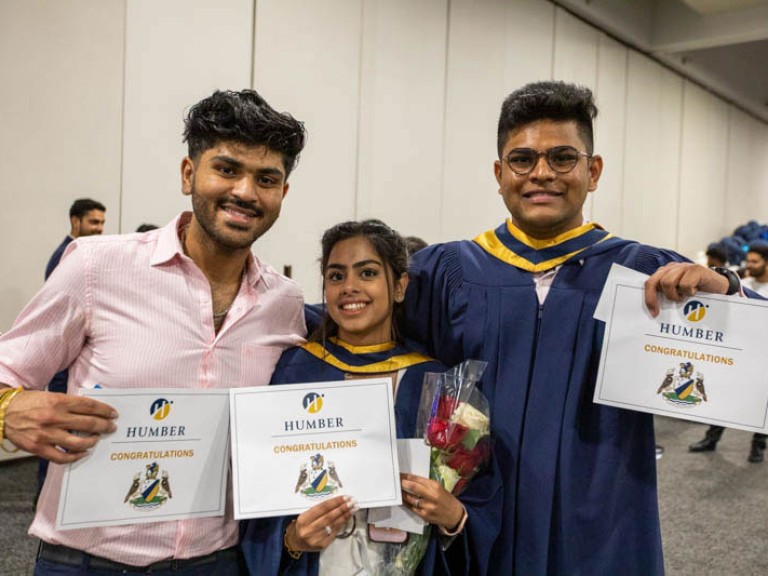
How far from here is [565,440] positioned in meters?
1.71

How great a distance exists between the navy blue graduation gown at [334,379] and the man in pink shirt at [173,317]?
0.21 feet

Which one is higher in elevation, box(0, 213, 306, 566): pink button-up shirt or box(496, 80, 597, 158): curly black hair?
box(496, 80, 597, 158): curly black hair

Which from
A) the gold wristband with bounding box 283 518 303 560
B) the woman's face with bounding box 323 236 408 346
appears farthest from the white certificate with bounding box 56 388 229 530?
the woman's face with bounding box 323 236 408 346

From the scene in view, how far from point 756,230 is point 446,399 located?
1395 centimetres

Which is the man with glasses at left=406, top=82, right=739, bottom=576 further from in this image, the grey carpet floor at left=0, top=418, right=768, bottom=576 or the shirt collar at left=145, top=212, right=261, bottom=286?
the grey carpet floor at left=0, top=418, right=768, bottom=576

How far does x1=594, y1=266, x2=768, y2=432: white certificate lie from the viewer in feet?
4.99

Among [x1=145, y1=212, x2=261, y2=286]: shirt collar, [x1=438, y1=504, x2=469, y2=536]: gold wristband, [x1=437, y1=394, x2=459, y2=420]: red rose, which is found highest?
[x1=145, y1=212, x2=261, y2=286]: shirt collar

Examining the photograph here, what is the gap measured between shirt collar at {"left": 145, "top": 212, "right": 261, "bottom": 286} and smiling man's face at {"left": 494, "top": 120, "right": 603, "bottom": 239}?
0.71m

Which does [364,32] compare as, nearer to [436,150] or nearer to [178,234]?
[436,150]

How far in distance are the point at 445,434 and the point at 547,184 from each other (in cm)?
73

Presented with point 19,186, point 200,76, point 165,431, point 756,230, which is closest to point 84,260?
point 165,431

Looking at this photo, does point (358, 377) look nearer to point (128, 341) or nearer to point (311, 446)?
point (311, 446)

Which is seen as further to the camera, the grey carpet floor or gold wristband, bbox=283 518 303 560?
the grey carpet floor

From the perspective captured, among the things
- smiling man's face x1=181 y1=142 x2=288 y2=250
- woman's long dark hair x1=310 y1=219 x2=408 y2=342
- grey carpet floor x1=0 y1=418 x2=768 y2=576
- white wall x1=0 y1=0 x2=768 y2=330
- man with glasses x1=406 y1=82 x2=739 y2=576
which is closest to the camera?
smiling man's face x1=181 y1=142 x2=288 y2=250
